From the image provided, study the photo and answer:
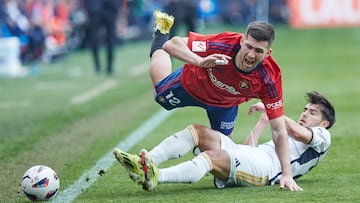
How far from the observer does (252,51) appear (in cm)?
774

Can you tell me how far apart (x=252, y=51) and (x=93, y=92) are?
34.1 ft

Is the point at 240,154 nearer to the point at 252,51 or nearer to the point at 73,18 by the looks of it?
the point at 252,51

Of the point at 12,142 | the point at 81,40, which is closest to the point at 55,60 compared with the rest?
the point at 81,40

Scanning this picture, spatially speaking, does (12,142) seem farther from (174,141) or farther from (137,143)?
(174,141)

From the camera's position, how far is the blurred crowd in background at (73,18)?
2548 cm

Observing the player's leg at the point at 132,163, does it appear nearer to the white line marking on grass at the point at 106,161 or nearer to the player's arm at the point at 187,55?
the white line marking on grass at the point at 106,161

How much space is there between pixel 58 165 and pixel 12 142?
6.89 feet

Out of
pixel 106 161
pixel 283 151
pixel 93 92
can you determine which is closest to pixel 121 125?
pixel 106 161

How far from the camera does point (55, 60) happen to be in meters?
27.6

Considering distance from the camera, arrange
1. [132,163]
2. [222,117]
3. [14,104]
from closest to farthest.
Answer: [132,163]
[222,117]
[14,104]

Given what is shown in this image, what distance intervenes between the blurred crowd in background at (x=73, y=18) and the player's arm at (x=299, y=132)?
9733 millimetres

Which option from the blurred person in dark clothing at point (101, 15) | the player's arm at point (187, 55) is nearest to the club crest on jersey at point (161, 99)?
the player's arm at point (187, 55)

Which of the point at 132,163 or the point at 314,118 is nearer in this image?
the point at 132,163

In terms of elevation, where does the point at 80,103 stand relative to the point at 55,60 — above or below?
above
